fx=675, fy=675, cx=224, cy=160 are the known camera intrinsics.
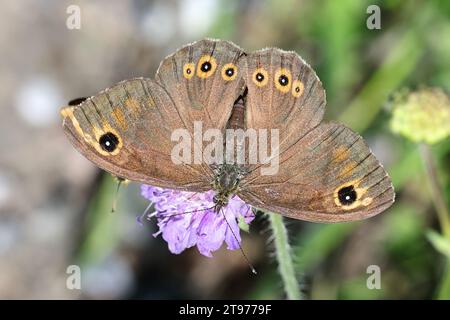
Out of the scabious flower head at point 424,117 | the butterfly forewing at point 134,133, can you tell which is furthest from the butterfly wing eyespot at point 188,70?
the scabious flower head at point 424,117

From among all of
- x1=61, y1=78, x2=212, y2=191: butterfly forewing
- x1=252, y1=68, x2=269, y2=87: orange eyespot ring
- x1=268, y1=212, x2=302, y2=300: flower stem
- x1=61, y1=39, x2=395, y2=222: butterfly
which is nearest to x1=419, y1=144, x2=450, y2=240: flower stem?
x1=268, y1=212, x2=302, y2=300: flower stem

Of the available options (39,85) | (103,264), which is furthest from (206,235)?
(39,85)

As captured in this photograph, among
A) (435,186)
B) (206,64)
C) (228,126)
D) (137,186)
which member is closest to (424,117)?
(435,186)

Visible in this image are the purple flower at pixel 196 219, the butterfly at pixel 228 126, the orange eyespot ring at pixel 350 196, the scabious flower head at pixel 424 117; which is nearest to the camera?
the orange eyespot ring at pixel 350 196

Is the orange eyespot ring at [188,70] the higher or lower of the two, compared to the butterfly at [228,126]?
higher

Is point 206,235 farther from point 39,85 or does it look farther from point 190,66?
point 39,85

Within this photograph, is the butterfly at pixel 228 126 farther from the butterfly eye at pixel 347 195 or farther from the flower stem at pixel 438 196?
the flower stem at pixel 438 196

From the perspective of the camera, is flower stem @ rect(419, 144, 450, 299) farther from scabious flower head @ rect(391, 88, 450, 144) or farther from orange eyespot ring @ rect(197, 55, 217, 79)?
orange eyespot ring @ rect(197, 55, 217, 79)

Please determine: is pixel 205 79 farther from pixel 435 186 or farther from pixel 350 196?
pixel 435 186
